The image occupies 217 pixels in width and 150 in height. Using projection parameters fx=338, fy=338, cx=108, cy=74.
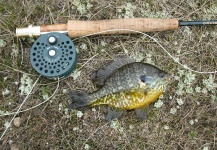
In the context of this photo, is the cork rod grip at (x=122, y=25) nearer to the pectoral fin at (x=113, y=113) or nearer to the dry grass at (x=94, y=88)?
the dry grass at (x=94, y=88)

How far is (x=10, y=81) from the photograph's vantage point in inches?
136

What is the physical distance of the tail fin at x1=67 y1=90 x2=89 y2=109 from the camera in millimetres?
3229

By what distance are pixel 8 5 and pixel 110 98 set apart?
4.83 ft

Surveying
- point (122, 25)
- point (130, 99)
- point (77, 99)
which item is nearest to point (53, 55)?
point (77, 99)

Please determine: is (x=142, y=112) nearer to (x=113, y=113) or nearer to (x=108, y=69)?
(x=113, y=113)

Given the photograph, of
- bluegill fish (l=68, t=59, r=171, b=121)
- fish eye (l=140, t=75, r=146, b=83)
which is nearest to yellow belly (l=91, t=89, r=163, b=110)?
bluegill fish (l=68, t=59, r=171, b=121)

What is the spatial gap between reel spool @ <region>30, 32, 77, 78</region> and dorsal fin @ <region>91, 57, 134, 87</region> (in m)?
0.28

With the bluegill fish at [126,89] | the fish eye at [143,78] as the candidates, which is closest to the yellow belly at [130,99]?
the bluegill fish at [126,89]

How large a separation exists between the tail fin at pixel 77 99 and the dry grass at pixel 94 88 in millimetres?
123

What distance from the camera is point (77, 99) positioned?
3256 mm

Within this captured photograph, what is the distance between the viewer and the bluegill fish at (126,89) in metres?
3.15

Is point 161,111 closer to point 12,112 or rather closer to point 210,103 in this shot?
point 210,103

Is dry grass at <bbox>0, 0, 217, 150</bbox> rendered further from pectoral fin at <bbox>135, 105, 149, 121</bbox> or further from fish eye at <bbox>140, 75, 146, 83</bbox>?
fish eye at <bbox>140, 75, 146, 83</bbox>

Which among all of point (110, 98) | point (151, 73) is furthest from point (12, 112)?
point (151, 73)
